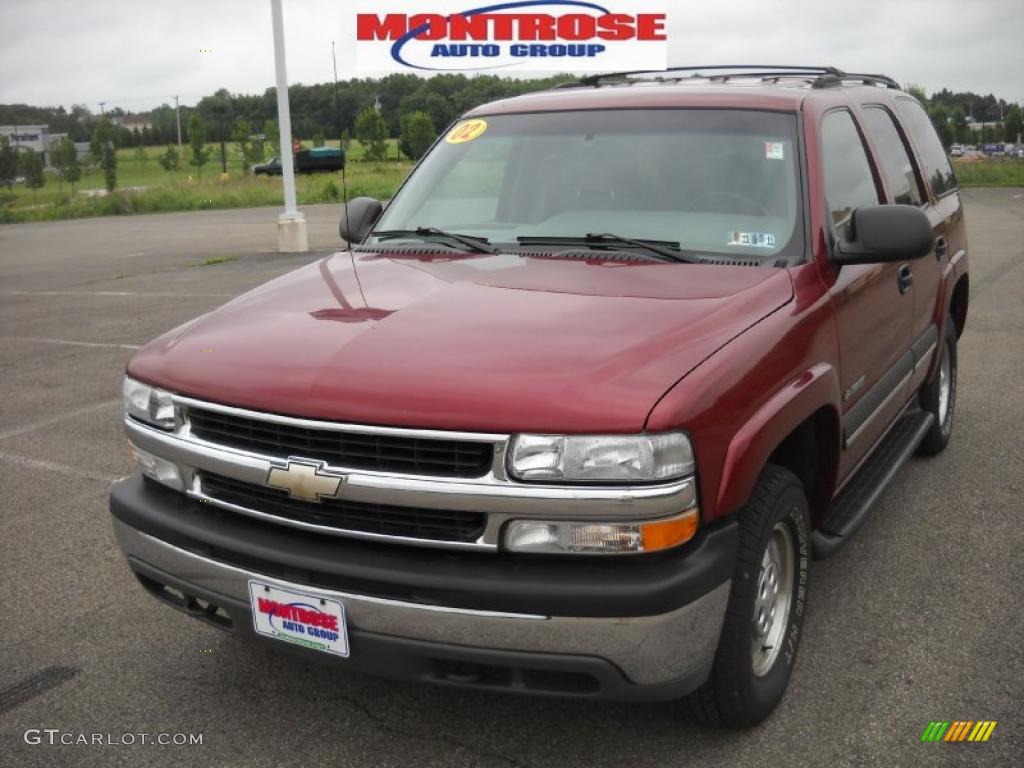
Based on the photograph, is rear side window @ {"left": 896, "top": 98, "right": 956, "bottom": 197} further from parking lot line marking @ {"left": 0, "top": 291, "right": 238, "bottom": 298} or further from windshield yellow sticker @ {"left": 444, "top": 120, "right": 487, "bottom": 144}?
parking lot line marking @ {"left": 0, "top": 291, "right": 238, "bottom": 298}

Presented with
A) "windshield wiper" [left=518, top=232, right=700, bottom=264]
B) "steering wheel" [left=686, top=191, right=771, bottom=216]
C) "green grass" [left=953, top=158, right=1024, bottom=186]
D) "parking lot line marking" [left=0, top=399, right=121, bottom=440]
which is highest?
"steering wheel" [left=686, top=191, right=771, bottom=216]

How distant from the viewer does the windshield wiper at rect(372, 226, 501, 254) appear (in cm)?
372

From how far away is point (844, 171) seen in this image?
396cm

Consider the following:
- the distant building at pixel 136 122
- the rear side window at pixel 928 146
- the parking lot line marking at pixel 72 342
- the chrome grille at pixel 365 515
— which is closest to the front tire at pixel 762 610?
the chrome grille at pixel 365 515

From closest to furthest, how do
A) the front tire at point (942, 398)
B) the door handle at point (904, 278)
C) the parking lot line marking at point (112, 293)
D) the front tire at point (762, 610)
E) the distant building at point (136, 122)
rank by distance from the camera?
the front tire at point (762, 610) → the door handle at point (904, 278) → the front tire at point (942, 398) → the parking lot line marking at point (112, 293) → the distant building at point (136, 122)

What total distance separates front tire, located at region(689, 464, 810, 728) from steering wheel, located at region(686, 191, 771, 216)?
1.02 meters

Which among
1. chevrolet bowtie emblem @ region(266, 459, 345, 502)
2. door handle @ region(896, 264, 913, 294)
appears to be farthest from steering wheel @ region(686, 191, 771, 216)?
chevrolet bowtie emblem @ region(266, 459, 345, 502)

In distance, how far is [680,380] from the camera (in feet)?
8.35

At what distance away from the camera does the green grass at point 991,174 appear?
3275cm

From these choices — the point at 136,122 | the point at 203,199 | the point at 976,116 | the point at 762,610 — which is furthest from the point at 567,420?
the point at 136,122

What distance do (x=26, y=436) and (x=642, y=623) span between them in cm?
520

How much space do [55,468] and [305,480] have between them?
3.73 metres

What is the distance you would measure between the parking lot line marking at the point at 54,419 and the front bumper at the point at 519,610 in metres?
4.46

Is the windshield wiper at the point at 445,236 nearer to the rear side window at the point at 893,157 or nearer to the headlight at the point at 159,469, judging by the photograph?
the headlight at the point at 159,469
